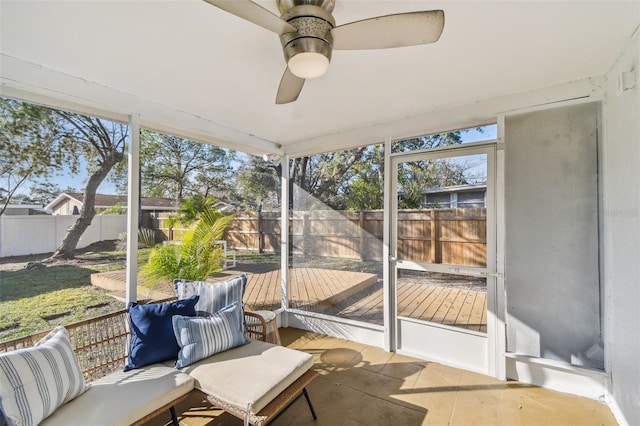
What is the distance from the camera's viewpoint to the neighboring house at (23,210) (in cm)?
191

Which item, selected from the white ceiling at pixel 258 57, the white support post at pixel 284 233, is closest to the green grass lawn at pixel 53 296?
the white ceiling at pixel 258 57

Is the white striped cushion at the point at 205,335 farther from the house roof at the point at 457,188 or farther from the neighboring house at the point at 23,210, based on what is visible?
the house roof at the point at 457,188

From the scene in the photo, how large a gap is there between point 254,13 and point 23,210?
209cm

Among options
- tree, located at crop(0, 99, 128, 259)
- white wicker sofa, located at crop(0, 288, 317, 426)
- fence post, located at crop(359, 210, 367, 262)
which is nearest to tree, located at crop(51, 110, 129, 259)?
tree, located at crop(0, 99, 128, 259)

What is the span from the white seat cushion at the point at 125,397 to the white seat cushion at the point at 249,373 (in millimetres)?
133

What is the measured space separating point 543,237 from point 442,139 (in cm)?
124

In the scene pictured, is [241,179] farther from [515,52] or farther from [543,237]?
[543,237]

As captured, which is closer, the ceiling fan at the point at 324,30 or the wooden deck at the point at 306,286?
the ceiling fan at the point at 324,30

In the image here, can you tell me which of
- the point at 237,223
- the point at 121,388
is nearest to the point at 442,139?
the point at 237,223

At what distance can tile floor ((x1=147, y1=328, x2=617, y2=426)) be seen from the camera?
2.04 metres

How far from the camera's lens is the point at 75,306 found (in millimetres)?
2195

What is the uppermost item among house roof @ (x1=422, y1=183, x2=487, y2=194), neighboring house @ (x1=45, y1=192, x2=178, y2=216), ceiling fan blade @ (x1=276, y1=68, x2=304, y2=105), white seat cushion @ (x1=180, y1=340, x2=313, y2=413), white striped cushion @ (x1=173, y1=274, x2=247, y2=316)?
ceiling fan blade @ (x1=276, y1=68, x2=304, y2=105)

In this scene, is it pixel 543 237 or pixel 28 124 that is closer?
pixel 28 124

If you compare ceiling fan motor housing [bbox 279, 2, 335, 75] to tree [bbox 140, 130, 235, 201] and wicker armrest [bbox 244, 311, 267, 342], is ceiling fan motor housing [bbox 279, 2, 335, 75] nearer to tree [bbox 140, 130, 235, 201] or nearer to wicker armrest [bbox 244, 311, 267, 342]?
tree [bbox 140, 130, 235, 201]
